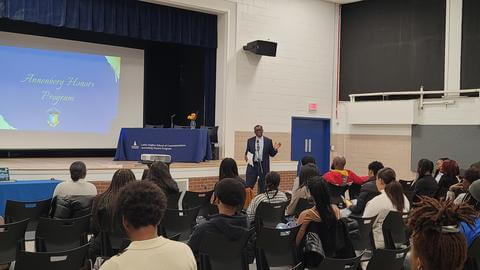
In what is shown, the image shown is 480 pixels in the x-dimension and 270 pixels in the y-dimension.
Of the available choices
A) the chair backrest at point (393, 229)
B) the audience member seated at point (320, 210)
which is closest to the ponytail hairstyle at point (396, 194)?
the chair backrest at point (393, 229)

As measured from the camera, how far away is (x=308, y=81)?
11414mm

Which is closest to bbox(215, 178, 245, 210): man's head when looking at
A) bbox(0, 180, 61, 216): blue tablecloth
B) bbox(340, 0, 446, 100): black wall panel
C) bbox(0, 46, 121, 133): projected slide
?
bbox(0, 180, 61, 216): blue tablecloth

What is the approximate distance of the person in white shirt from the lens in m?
4.73

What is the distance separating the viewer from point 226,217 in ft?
9.98

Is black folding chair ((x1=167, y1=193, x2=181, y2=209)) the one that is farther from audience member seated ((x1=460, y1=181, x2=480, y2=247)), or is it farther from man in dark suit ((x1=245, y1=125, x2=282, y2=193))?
man in dark suit ((x1=245, y1=125, x2=282, y2=193))

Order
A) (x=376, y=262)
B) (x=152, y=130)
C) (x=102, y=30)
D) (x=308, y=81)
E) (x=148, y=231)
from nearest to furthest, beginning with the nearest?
(x=148, y=231)
(x=376, y=262)
(x=152, y=130)
(x=102, y=30)
(x=308, y=81)

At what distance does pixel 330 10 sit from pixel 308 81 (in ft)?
6.32

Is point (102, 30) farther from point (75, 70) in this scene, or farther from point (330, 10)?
point (330, 10)

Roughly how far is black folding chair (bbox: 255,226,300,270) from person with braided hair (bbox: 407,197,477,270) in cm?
176

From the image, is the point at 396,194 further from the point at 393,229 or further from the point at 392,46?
the point at 392,46

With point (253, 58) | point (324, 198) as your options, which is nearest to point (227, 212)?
point (324, 198)

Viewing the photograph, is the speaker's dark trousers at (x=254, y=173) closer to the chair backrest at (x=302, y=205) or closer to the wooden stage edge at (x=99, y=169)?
the wooden stage edge at (x=99, y=169)

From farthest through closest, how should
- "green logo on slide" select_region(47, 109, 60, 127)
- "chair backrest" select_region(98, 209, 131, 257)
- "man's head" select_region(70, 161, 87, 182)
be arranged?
"green logo on slide" select_region(47, 109, 60, 127) < "man's head" select_region(70, 161, 87, 182) < "chair backrest" select_region(98, 209, 131, 257)

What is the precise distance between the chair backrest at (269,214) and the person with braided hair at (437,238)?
2.73m
